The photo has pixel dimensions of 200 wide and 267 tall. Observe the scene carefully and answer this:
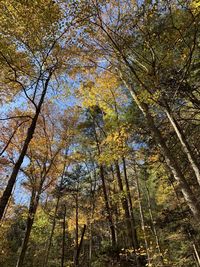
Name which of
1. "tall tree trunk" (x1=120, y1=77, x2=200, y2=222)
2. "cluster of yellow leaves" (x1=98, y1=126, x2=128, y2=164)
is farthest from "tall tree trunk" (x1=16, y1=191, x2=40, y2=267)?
"tall tree trunk" (x1=120, y1=77, x2=200, y2=222)

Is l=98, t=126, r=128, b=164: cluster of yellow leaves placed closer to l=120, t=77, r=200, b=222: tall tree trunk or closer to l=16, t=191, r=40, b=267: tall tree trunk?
l=120, t=77, r=200, b=222: tall tree trunk

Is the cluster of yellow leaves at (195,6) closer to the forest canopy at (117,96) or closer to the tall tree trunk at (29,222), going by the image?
the forest canopy at (117,96)

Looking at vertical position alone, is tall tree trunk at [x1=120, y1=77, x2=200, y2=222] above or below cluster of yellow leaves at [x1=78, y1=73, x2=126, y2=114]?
below

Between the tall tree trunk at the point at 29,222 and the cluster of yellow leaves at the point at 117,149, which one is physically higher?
the cluster of yellow leaves at the point at 117,149

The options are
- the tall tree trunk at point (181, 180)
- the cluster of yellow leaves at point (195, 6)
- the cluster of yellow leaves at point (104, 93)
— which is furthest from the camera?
the cluster of yellow leaves at point (104, 93)

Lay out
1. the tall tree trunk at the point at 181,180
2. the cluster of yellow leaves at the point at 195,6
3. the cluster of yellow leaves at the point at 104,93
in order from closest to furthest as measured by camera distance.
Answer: the cluster of yellow leaves at the point at 195,6, the tall tree trunk at the point at 181,180, the cluster of yellow leaves at the point at 104,93

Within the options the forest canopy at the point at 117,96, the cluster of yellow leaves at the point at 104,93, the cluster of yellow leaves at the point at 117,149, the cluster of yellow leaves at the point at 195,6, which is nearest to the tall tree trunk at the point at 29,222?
the forest canopy at the point at 117,96

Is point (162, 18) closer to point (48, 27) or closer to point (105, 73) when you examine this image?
point (48, 27)

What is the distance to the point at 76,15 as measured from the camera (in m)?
6.47

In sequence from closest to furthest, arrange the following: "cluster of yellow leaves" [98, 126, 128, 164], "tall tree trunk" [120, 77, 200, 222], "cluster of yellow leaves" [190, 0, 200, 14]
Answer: "cluster of yellow leaves" [190, 0, 200, 14] → "tall tree trunk" [120, 77, 200, 222] → "cluster of yellow leaves" [98, 126, 128, 164]

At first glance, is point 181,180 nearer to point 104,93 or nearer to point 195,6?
point 195,6

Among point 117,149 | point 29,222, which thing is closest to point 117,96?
Result: point 117,149

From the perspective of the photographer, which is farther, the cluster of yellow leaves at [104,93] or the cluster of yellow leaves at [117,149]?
the cluster of yellow leaves at [104,93]

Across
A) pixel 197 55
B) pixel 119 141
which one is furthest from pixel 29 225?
pixel 197 55
